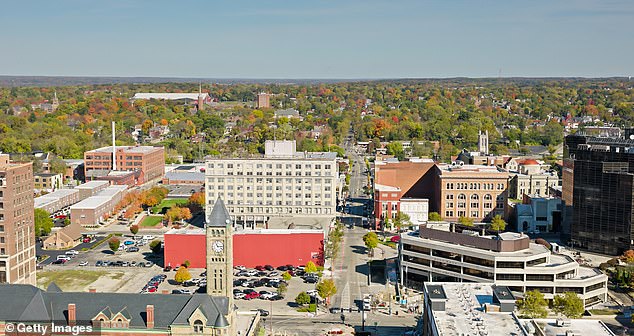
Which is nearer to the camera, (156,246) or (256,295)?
(256,295)

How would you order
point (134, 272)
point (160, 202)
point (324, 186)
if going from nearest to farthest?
point (134, 272)
point (324, 186)
point (160, 202)

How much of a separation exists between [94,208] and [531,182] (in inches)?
2600

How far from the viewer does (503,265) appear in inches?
2601

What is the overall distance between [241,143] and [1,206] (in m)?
115

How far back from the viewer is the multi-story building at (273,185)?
335ft

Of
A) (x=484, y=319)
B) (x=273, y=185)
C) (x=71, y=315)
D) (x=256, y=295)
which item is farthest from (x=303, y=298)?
(x=273, y=185)

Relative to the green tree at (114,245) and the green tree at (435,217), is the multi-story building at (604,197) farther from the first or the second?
the green tree at (114,245)

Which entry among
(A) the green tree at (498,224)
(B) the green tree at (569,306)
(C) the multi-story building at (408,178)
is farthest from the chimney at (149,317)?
(C) the multi-story building at (408,178)

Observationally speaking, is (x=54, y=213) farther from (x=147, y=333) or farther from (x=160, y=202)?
(x=147, y=333)

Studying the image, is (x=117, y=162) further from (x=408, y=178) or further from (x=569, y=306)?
(x=569, y=306)

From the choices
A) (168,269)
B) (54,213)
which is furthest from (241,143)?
(168,269)

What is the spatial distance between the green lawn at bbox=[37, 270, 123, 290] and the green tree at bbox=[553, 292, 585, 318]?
1729 inches

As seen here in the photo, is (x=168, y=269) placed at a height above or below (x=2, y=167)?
below

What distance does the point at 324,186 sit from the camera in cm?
10212
